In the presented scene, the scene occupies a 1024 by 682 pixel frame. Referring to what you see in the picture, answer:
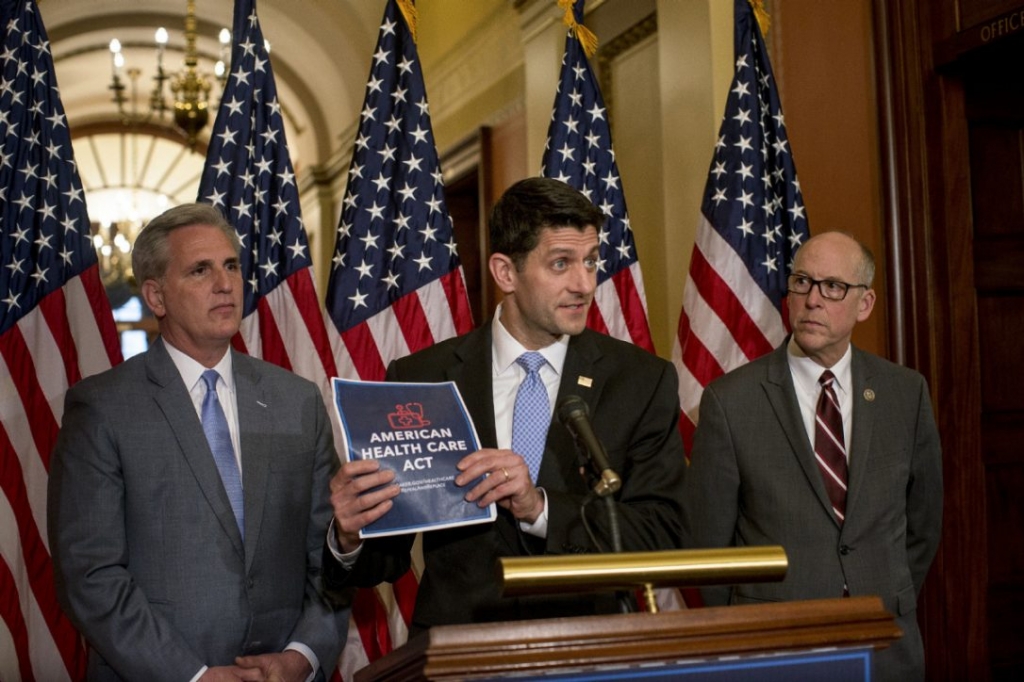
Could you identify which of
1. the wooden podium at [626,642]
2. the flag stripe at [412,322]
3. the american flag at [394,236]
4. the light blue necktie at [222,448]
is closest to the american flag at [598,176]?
the american flag at [394,236]

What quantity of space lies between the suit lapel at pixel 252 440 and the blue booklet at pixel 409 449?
0.71m

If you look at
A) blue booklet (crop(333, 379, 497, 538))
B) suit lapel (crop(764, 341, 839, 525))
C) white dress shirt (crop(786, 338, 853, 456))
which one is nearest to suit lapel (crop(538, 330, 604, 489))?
blue booklet (crop(333, 379, 497, 538))

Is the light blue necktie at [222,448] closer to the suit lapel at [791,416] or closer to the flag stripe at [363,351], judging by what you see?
the flag stripe at [363,351]

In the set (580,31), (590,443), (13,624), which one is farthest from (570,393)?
(580,31)

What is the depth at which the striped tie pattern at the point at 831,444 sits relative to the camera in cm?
295

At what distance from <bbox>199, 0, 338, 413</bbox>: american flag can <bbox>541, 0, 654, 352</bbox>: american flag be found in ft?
3.10

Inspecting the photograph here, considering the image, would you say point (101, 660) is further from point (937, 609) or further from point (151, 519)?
point (937, 609)

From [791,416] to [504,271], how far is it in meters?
1.03

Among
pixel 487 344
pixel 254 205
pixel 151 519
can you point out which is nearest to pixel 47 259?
pixel 254 205

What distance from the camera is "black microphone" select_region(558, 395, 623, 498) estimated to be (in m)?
1.62

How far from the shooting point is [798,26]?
4.36 meters

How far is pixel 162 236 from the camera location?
106 inches

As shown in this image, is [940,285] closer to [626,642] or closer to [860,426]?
[860,426]

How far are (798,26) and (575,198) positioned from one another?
95.8 inches
